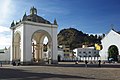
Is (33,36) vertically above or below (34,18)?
below

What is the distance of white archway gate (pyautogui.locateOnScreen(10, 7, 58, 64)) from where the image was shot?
156 ft

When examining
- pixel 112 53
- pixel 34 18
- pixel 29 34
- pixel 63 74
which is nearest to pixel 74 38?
pixel 112 53

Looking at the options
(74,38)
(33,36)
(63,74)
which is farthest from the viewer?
(74,38)

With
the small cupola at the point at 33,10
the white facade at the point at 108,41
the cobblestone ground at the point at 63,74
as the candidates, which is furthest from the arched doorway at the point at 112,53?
the cobblestone ground at the point at 63,74

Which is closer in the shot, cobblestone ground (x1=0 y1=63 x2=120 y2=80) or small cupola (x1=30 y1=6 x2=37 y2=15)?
cobblestone ground (x1=0 y1=63 x2=120 y2=80)

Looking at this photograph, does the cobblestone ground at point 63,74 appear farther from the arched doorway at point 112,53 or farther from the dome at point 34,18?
the arched doorway at point 112,53

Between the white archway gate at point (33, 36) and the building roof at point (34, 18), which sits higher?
the building roof at point (34, 18)

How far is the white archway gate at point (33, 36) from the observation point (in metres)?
47.6

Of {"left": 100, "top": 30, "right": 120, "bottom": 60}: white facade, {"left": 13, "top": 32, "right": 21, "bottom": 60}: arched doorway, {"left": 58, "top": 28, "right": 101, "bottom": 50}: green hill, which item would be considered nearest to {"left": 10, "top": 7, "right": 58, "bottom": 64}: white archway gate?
{"left": 13, "top": 32, "right": 21, "bottom": 60}: arched doorway

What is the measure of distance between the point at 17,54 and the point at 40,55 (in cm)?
549

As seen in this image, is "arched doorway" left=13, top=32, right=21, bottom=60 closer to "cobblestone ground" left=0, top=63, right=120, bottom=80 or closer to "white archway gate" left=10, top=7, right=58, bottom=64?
"white archway gate" left=10, top=7, right=58, bottom=64

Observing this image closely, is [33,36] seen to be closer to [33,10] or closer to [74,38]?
[33,10]

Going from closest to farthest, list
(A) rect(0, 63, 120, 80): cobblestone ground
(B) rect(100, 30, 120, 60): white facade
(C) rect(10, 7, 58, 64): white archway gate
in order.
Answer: (A) rect(0, 63, 120, 80): cobblestone ground < (C) rect(10, 7, 58, 64): white archway gate < (B) rect(100, 30, 120, 60): white facade

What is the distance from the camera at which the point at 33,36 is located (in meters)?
51.1
